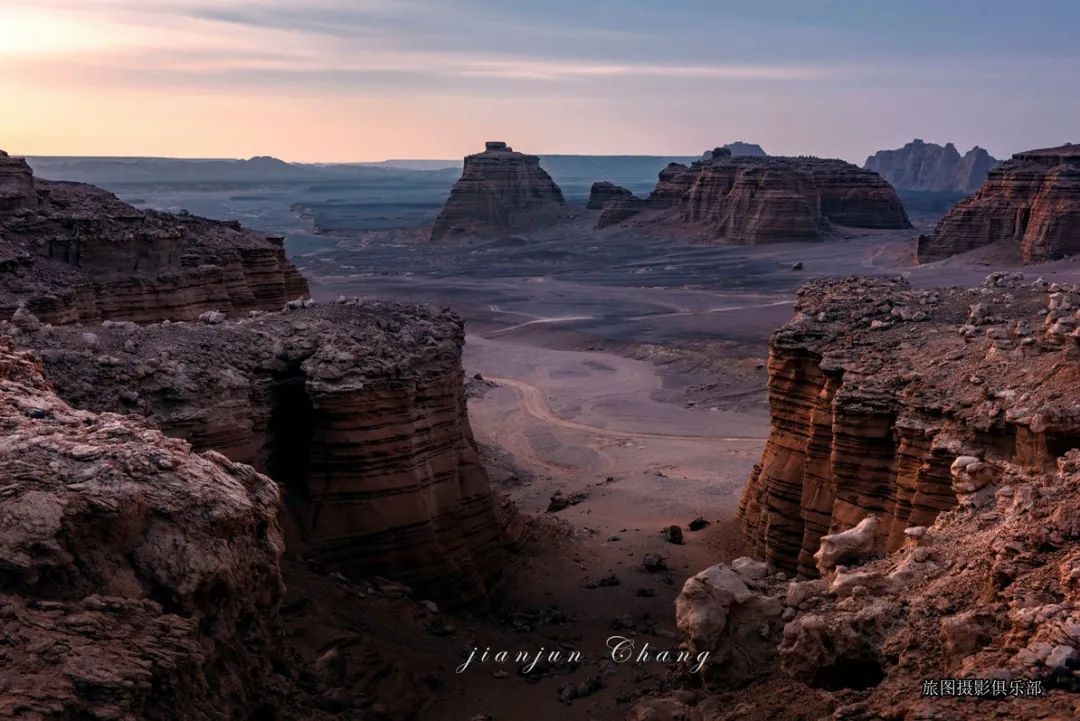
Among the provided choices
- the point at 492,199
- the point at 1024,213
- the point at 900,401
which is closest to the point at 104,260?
the point at 900,401

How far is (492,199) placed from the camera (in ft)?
357

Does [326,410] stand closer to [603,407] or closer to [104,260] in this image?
[104,260]

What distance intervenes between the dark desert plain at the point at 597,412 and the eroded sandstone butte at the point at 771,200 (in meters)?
1.87

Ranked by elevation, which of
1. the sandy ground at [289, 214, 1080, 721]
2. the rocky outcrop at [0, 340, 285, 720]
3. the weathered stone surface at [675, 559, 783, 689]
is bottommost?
the sandy ground at [289, 214, 1080, 721]

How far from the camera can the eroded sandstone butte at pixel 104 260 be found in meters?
22.6

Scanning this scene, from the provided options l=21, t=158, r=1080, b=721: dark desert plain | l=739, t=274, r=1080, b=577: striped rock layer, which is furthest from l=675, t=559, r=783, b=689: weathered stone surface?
l=739, t=274, r=1080, b=577: striped rock layer

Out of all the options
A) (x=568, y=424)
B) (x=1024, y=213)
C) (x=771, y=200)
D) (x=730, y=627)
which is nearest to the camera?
(x=730, y=627)

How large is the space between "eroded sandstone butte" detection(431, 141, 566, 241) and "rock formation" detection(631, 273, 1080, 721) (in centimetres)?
9162

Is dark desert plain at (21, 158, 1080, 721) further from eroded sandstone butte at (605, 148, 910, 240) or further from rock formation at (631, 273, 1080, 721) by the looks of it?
eroded sandstone butte at (605, 148, 910, 240)

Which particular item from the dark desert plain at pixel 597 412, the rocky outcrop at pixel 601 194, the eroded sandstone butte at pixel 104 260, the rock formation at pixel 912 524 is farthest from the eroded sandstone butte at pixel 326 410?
the rocky outcrop at pixel 601 194

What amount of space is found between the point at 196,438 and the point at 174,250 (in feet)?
48.2

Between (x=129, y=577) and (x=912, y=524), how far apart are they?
867 centimetres

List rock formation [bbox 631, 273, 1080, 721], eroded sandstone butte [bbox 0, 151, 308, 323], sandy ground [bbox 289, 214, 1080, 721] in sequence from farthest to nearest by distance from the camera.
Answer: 1. eroded sandstone butte [bbox 0, 151, 308, 323]
2. sandy ground [bbox 289, 214, 1080, 721]
3. rock formation [bbox 631, 273, 1080, 721]

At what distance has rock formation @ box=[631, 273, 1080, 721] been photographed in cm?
696
